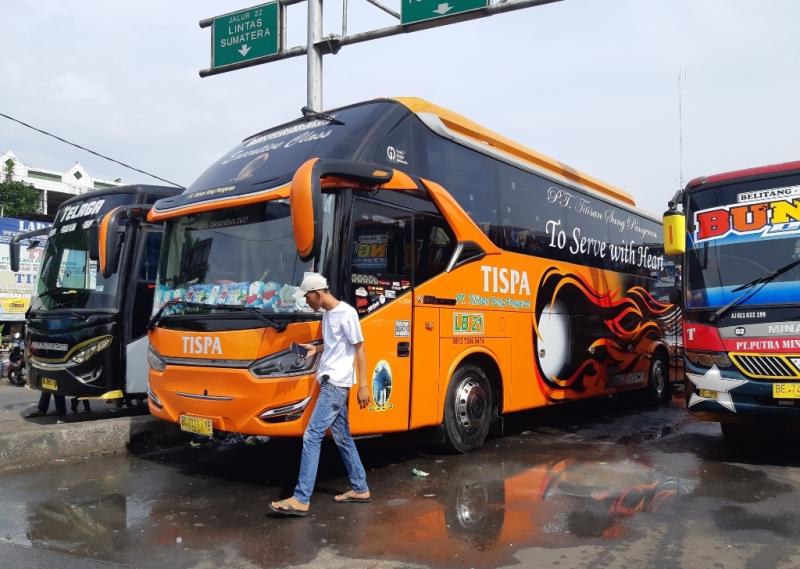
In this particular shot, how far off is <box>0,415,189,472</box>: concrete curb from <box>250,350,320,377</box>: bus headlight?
2.96 metres

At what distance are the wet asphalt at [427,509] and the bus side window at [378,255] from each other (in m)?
1.76

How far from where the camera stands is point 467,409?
7.27 m

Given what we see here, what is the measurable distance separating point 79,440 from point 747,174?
787 cm

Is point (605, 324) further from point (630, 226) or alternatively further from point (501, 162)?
point (501, 162)

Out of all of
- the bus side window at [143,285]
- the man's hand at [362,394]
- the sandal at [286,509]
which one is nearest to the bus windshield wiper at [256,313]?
the man's hand at [362,394]

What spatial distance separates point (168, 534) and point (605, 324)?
733cm

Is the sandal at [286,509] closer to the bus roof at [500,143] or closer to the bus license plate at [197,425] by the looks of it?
the bus license plate at [197,425]

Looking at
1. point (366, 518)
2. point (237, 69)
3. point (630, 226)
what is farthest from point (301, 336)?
point (237, 69)

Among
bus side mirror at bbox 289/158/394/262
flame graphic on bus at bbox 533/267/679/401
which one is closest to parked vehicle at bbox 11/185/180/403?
bus side mirror at bbox 289/158/394/262

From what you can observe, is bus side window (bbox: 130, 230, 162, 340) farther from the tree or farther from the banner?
the tree

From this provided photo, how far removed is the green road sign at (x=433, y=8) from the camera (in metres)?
10.4

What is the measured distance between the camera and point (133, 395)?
8500mm

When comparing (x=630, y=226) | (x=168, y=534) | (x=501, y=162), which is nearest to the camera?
(x=168, y=534)

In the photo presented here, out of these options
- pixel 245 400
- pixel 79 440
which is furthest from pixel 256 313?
pixel 79 440
